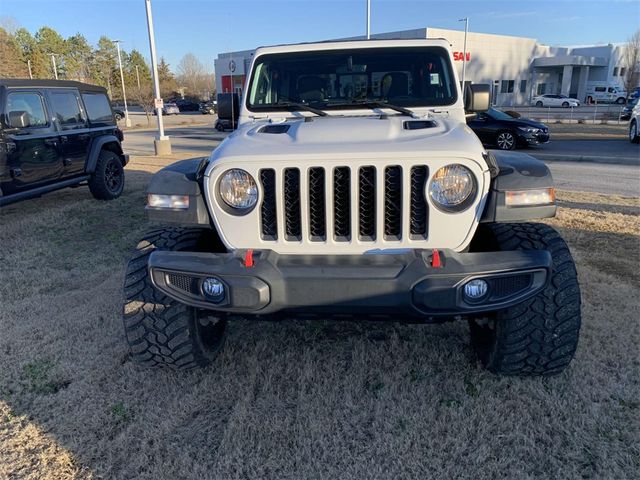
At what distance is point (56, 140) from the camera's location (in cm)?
726

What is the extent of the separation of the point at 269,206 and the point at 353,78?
5.79 ft

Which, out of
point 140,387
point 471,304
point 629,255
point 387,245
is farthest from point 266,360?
point 629,255

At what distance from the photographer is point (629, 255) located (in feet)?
16.9

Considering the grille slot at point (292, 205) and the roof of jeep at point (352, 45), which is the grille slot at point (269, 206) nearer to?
the grille slot at point (292, 205)

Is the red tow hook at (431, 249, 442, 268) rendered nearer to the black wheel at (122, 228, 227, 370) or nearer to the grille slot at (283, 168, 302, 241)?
the grille slot at (283, 168, 302, 241)

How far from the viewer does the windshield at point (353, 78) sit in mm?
3721

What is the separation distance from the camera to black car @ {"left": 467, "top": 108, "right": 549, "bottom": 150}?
14.6m

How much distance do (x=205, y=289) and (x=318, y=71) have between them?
220 centimetres

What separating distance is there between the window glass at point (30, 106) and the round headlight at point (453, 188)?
6165 millimetres

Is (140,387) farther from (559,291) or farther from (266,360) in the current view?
(559,291)

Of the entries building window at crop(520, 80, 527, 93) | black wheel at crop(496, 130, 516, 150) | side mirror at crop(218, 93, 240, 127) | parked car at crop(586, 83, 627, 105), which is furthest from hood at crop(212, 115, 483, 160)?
building window at crop(520, 80, 527, 93)

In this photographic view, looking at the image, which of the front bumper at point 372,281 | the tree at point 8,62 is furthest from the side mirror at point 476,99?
the tree at point 8,62

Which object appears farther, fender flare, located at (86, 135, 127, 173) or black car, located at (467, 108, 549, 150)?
black car, located at (467, 108, 549, 150)

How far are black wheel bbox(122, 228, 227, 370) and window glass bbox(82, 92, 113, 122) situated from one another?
251 inches
